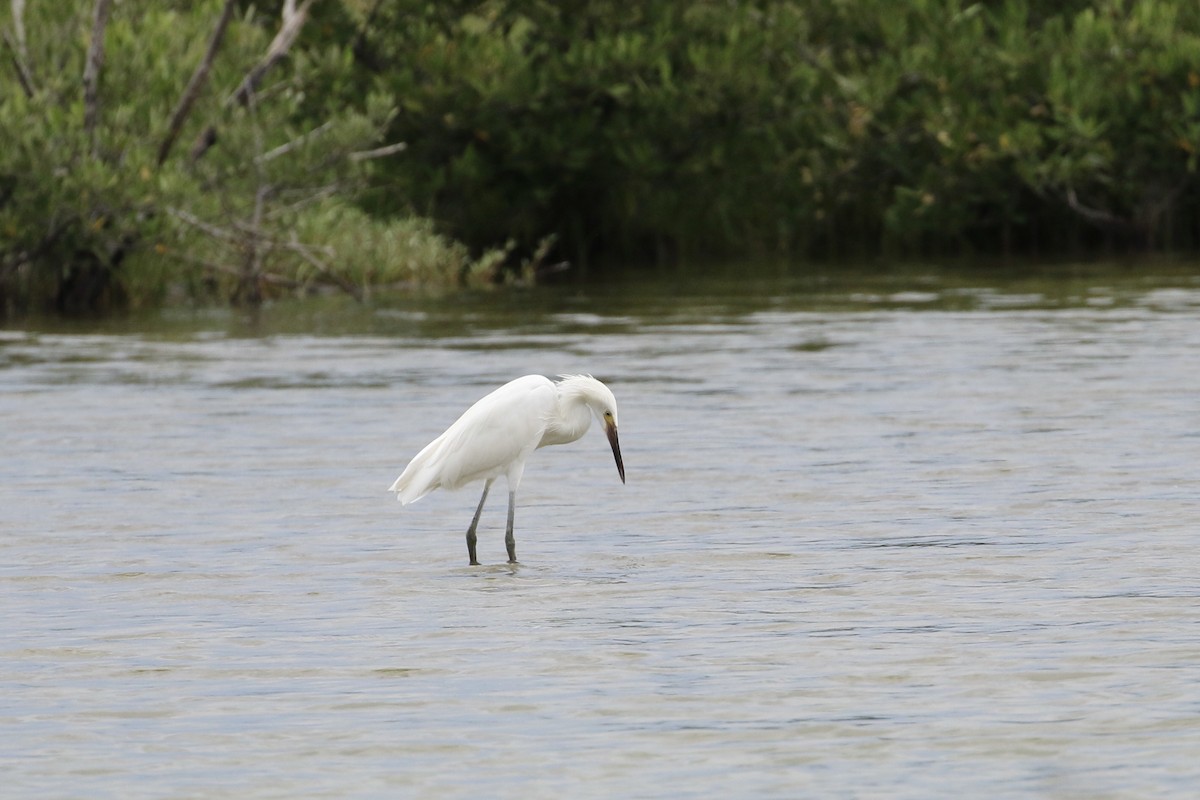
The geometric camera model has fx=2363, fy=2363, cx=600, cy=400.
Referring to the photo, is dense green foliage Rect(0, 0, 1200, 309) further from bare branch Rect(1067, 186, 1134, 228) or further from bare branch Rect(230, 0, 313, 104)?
bare branch Rect(230, 0, 313, 104)

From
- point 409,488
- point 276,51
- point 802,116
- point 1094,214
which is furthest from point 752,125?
point 409,488

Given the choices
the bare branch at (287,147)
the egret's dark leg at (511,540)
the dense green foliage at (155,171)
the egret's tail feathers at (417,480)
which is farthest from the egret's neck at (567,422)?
the bare branch at (287,147)

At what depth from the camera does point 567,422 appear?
9312 millimetres

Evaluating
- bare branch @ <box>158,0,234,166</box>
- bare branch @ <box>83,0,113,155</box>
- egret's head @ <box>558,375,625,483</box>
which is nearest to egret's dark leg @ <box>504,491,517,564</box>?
egret's head @ <box>558,375,625,483</box>

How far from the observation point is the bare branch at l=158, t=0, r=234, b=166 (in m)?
22.7

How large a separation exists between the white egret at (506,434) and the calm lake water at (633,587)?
318 millimetres

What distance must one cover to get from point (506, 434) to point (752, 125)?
24.9 meters

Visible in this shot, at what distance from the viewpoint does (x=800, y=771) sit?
18.6 feet

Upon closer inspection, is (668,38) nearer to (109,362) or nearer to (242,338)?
(242,338)

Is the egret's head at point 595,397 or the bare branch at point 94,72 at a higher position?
the bare branch at point 94,72

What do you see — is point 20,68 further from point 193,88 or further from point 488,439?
point 488,439

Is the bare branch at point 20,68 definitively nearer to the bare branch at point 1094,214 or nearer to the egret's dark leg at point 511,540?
the bare branch at point 1094,214

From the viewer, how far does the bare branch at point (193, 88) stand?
895 inches

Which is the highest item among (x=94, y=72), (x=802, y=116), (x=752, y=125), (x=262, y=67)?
(x=262, y=67)
